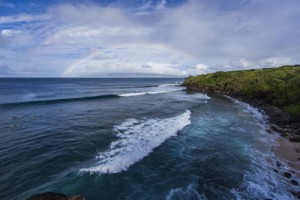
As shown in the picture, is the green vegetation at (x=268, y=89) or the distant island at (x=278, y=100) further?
the green vegetation at (x=268, y=89)

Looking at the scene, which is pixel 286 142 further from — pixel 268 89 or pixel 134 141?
pixel 268 89

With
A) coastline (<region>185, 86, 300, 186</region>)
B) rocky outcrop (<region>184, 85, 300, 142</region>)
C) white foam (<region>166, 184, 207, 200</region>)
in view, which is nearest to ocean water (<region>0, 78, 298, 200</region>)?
white foam (<region>166, 184, 207, 200</region>)

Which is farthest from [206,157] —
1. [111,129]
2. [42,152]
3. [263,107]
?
[263,107]

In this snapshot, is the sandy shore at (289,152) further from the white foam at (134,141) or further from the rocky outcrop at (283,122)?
the white foam at (134,141)

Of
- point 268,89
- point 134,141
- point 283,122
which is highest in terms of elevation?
point 268,89

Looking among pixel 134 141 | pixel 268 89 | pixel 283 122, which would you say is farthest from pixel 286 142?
pixel 268 89

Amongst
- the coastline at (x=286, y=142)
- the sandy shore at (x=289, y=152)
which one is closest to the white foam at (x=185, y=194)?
the coastline at (x=286, y=142)

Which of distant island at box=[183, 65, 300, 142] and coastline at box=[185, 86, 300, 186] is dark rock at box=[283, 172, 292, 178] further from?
distant island at box=[183, 65, 300, 142]
